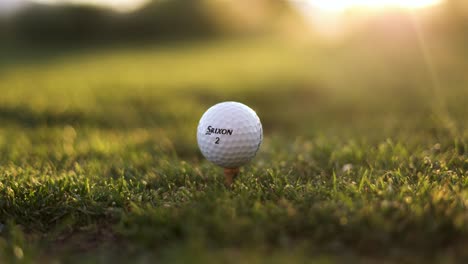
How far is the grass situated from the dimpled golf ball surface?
0.73 feet

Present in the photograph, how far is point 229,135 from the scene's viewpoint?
12.9ft

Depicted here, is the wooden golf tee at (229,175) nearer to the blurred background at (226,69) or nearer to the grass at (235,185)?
the grass at (235,185)

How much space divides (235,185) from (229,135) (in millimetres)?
446

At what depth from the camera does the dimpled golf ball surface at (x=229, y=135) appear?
3904mm

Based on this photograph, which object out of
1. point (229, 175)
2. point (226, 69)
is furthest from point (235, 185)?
point (226, 69)

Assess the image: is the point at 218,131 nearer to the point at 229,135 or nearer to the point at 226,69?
the point at 229,135

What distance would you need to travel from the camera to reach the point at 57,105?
8.24 metres

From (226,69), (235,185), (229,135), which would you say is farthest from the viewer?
(226,69)

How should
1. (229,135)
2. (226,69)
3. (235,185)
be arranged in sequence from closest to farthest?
(235,185)
(229,135)
(226,69)

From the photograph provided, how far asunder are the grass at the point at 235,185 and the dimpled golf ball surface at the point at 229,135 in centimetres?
22

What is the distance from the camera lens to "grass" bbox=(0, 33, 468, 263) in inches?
113

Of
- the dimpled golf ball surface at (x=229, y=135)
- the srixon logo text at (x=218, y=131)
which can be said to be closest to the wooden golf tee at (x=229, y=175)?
the dimpled golf ball surface at (x=229, y=135)

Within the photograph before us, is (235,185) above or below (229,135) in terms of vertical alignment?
below

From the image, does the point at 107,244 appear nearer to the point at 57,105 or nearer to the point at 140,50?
the point at 57,105
